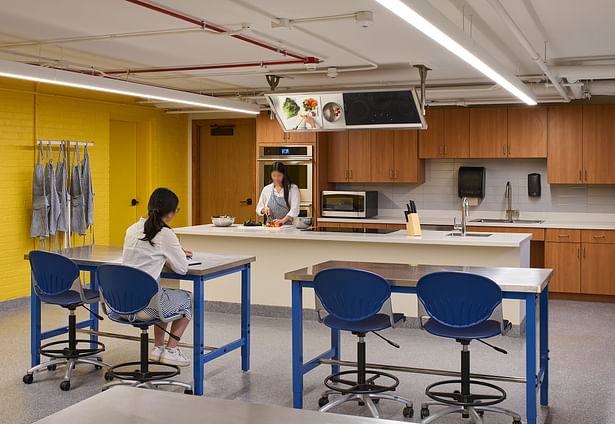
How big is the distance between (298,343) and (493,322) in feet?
4.05

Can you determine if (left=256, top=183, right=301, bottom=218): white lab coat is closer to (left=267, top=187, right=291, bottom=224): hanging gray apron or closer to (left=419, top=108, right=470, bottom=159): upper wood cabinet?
(left=267, top=187, right=291, bottom=224): hanging gray apron

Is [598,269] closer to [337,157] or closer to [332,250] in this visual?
[332,250]

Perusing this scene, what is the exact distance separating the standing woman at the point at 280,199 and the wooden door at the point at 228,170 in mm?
2371

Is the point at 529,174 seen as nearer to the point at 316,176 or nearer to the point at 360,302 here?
the point at 316,176

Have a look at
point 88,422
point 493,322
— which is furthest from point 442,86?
point 88,422

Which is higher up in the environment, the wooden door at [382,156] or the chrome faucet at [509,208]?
the wooden door at [382,156]

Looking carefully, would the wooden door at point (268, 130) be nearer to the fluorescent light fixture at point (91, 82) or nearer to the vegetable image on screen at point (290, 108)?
the fluorescent light fixture at point (91, 82)

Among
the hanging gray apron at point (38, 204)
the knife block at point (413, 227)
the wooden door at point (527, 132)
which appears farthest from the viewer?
the wooden door at point (527, 132)

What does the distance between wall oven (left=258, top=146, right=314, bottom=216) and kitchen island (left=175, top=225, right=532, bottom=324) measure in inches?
82.2

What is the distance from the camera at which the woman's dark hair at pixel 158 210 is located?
4617 millimetres

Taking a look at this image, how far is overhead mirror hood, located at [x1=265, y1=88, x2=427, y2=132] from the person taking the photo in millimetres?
6637

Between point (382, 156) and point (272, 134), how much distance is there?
158 centimetres

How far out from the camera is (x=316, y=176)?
9.45 metres

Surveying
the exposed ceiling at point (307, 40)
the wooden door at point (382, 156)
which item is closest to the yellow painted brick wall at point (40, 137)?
the exposed ceiling at point (307, 40)
